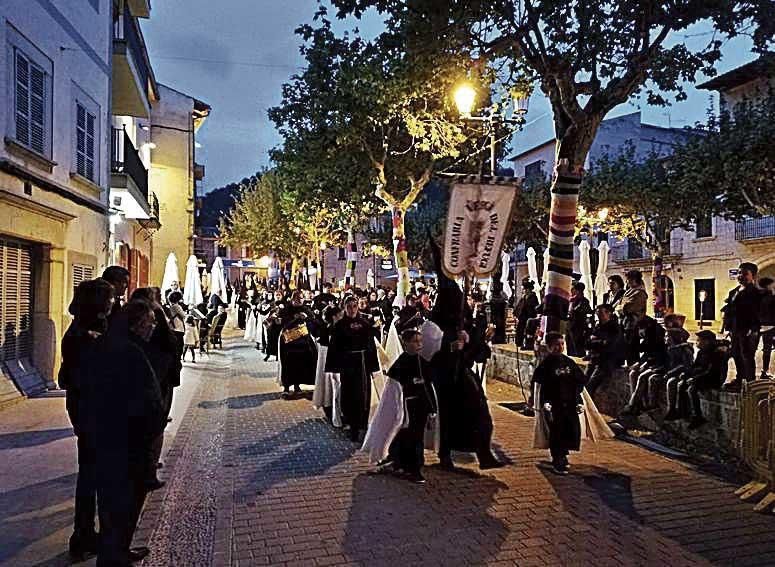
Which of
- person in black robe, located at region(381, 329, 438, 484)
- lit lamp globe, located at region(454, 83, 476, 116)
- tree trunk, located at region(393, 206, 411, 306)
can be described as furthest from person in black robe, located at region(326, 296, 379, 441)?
tree trunk, located at region(393, 206, 411, 306)

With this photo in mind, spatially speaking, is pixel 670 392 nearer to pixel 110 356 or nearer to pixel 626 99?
pixel 626 99

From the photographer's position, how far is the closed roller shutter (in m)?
11.6

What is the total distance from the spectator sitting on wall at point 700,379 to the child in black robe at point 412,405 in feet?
10.4

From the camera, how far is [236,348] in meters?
24.4

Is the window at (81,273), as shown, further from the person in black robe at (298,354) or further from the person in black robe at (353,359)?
the person in black robe at (353,359)

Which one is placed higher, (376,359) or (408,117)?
(408,117)

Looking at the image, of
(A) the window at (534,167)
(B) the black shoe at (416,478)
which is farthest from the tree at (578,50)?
(A) the window at (534,167)

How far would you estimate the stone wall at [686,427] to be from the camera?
7.68m

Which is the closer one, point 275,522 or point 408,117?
point 275,522

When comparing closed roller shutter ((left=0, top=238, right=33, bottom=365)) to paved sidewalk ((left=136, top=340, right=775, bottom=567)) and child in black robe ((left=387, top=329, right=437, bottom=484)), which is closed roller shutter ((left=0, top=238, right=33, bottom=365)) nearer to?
paved sidewalk ((left=136, top=340, right=775, bottom=567))

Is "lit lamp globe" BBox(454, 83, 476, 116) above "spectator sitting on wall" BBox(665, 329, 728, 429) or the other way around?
above

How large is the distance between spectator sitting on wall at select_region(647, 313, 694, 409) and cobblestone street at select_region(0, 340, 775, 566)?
865 mm

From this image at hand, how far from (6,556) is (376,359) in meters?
5.22

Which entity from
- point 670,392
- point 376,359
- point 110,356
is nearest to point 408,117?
point 376,359
